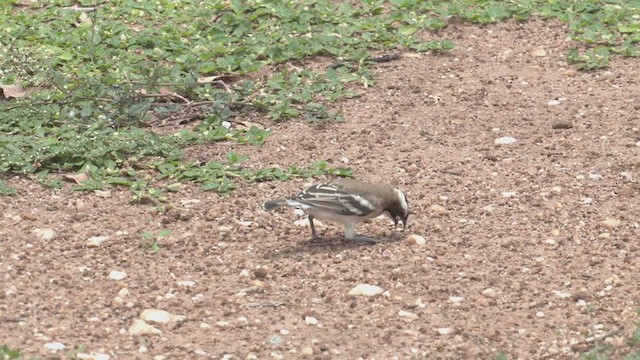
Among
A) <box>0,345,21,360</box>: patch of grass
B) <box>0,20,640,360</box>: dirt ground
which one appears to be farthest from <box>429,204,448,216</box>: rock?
<box>0,345,21,360</box>: patch of grass

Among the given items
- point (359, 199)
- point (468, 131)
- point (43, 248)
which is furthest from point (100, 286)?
point (468, 131)

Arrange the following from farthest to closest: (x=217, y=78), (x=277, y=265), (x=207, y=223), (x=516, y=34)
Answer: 1. (x=516, y=34)
2. (x=217, y=78)
3. (x=207, y=223)
4. (x=277, y=265)

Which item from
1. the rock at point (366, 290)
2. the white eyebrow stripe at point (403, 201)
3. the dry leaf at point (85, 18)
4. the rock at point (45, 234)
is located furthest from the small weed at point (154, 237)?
the dry leaf at point (85, 18)

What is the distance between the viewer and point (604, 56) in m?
10.1

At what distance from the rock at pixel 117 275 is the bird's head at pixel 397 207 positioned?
159cm

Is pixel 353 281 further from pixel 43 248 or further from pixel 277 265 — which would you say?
pixel 43 248

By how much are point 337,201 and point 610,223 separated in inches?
64.4

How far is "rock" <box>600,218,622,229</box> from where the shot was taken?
741cm

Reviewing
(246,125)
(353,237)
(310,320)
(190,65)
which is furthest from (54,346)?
(190,65)

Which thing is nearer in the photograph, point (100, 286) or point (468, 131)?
point (100, 286)

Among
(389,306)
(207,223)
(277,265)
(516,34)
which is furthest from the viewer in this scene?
(516,34)

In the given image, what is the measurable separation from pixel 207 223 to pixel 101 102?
1958 millimetres

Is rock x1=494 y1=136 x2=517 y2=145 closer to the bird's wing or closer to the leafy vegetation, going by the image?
the leafy vegetation

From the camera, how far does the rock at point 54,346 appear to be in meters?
5.78
